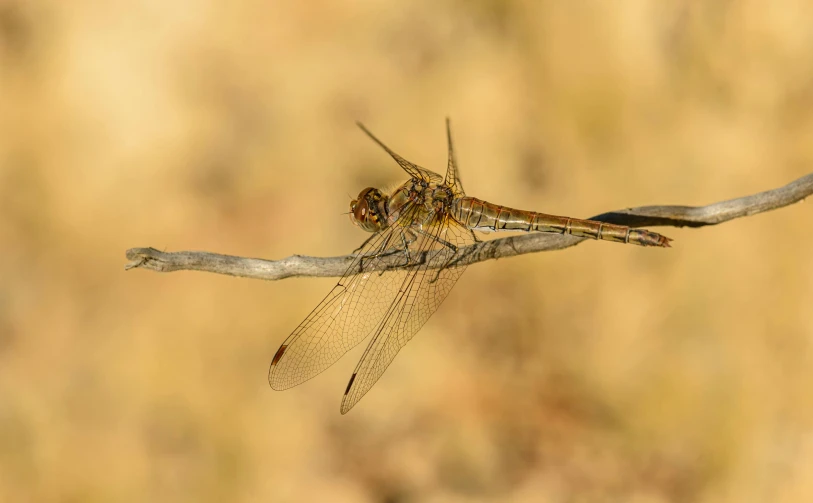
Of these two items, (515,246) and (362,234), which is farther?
(362,234)

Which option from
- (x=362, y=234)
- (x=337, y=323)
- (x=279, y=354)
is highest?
(x=362, y=234)

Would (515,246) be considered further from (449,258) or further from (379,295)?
(379,295)

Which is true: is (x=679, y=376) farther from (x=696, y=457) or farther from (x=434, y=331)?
(x=434, y=331)

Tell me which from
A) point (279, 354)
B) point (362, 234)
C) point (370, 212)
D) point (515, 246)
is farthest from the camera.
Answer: point (362, 234)

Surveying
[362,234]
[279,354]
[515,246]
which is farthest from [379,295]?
[362,234]

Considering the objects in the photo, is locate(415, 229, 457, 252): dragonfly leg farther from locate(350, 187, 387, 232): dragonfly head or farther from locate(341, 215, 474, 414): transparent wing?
locate(350, 187, 387, 232): dragonfly head

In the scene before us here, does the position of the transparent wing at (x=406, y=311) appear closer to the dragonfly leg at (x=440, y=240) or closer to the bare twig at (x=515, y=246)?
the dragonfly leg at (x=440, y=240)

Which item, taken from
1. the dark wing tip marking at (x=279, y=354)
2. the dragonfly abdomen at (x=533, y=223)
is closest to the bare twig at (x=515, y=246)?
the dragonfly abdomen at (x=533, y=223)
